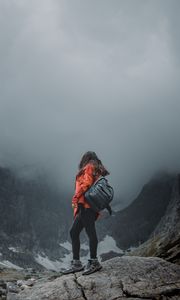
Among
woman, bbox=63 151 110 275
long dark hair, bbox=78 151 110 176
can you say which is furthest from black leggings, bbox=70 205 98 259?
long dark hair, bbox=78 151 110 176

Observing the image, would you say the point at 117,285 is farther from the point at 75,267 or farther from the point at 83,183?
the point at 83,183

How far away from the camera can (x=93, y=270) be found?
13.0 m

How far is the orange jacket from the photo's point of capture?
531 inches

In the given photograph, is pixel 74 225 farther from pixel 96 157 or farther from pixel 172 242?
pixel 172 242

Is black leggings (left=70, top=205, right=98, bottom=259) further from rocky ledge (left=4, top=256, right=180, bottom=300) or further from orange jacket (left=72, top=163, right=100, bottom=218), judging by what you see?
rocky ledge (left=4, top=256, right=180, bottom=300)

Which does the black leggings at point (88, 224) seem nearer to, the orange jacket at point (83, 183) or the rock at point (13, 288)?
the orange jacket at point (83, 183)

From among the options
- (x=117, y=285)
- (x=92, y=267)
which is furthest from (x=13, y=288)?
(x=117, y=285)

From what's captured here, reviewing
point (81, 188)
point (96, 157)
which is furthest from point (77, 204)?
point (96, 157)

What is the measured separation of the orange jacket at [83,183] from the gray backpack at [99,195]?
16 centimetres

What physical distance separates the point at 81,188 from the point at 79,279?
9.87 ft

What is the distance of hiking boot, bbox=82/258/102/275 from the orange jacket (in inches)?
63.0

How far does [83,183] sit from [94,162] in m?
1.02

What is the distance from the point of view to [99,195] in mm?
13266

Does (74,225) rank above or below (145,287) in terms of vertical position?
above
